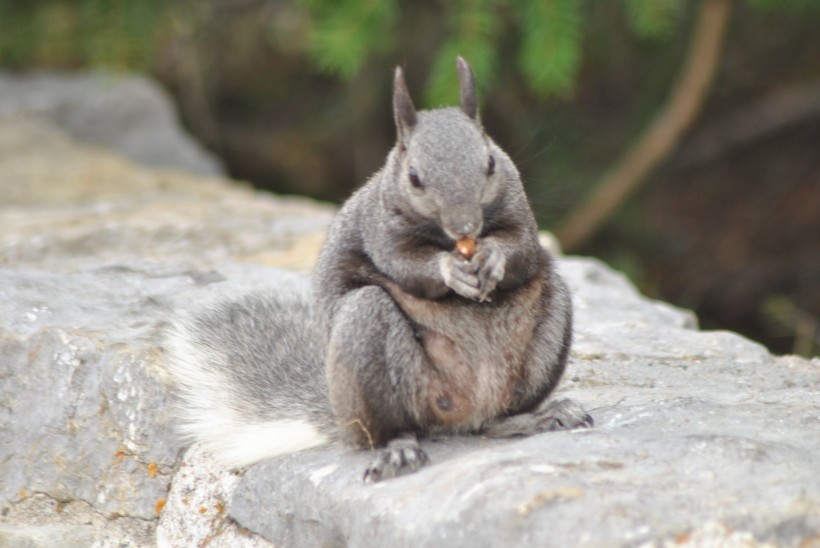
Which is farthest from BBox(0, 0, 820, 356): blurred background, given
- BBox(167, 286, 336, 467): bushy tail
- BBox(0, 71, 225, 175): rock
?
BBox(167, 286, 336, 467): bushy tail

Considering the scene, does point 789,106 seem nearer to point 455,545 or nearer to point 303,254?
point 303,254

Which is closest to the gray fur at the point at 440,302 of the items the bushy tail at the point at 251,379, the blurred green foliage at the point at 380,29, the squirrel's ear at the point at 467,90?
the squirrel's ear at the point at 467,90

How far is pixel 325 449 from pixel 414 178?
0.73 m

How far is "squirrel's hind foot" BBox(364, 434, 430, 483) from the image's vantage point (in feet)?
8.81

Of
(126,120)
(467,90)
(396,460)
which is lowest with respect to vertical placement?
(126,120)

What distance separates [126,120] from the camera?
283 inches

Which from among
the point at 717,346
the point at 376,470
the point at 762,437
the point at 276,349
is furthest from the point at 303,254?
the point at 762,437

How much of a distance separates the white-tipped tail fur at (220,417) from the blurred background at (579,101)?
1724 millimetres

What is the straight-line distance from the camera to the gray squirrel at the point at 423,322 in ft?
9.23

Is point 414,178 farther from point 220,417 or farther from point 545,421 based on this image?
point 220,417

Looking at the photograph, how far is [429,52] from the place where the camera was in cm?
708

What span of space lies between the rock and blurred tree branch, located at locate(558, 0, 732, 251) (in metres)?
2.23

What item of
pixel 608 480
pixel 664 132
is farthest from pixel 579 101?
pixel 608 480

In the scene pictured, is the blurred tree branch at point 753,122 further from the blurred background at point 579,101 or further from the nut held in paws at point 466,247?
the nut held in paws at point 466,247
